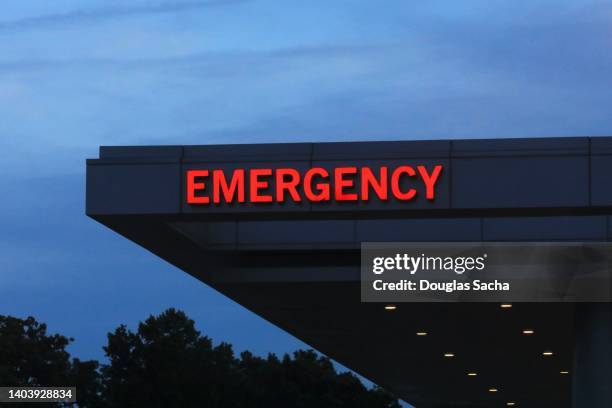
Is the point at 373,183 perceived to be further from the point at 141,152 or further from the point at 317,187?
the point at 141,152

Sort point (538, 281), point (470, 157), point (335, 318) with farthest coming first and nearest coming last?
point (335, 318) → point (538, 281) → point (470, 157)

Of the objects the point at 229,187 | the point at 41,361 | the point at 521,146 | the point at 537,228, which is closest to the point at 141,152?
the point at 229,187

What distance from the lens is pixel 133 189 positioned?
2358cm

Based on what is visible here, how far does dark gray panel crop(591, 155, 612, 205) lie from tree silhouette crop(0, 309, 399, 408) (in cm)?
7220

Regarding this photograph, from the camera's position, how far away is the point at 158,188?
23484 mm

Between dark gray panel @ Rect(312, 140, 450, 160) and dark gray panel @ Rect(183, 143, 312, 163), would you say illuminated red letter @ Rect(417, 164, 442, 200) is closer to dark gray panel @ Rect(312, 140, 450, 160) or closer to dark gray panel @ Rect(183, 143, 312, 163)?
dark gray panel @ Rect(312, 140, 450, 160)

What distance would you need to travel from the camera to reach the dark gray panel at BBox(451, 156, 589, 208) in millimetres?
22562

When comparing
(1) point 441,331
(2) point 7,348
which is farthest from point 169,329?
(1) point 441,331

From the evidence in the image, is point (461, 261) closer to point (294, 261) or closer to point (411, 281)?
point (411, 281)

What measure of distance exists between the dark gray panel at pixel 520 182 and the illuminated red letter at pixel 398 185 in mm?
749

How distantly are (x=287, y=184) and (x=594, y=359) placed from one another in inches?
381

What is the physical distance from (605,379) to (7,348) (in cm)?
7258

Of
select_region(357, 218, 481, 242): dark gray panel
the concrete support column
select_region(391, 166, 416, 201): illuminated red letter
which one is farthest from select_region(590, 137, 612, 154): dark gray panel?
select_region(357, 218, 481, 242): dark gray panel

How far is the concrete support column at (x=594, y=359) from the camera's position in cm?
2803
